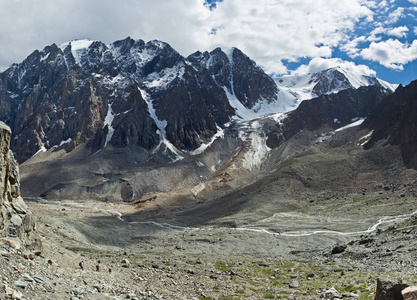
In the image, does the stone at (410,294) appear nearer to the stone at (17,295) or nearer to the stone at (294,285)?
the stone at (17,295)

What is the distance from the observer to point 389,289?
18172 mm

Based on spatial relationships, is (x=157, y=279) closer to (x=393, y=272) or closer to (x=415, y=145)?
(x=393, y=272)

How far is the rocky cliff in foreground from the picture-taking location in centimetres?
2628

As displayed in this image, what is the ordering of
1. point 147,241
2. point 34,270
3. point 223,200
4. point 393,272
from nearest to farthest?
point 34,270 < point 393,272 < point 147,241 < point 223,200

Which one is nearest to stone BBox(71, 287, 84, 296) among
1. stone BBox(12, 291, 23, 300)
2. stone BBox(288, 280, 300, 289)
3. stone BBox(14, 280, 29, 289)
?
stone BBox(14, 280, 29, 289)

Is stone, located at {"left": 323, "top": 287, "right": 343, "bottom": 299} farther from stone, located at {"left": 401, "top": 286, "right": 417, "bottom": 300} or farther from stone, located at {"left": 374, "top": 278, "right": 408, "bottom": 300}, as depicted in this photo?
stone, located at {"left": 401, "top": 286, "right": 417, "bottom": 300}

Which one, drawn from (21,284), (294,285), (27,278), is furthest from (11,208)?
(294,285)

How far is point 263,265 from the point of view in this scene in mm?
55281

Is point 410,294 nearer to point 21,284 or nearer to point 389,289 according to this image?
point 389,289

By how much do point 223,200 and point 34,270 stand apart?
129 m

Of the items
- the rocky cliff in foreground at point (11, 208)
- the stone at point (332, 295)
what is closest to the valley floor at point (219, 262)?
the stone at point (332, 295)

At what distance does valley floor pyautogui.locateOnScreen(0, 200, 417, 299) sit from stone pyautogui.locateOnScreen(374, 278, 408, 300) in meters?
8.61

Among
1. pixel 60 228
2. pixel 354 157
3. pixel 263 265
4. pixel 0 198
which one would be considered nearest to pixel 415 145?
pixel 354 157

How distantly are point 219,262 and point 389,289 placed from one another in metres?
40.7
